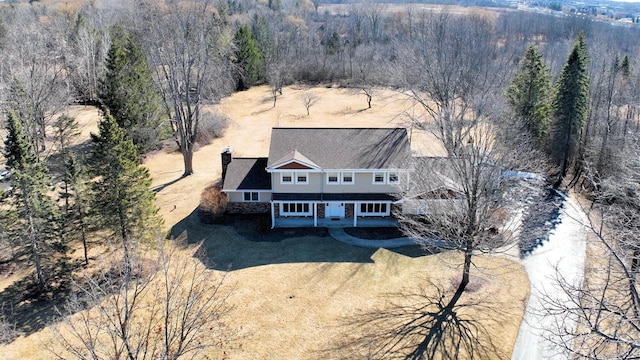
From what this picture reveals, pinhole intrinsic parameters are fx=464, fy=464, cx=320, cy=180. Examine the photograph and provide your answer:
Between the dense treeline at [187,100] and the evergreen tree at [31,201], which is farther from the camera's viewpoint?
the dense treeline at [187,100]

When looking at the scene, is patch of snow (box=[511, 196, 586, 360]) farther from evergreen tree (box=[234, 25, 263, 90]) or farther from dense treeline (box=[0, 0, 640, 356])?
evergreen tree (box=[234, 25, 263, 90])

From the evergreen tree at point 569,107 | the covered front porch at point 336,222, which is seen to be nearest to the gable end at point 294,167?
the covered front porch at point 336,222

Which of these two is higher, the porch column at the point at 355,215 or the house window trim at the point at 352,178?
the house window trim at the point at 352,178

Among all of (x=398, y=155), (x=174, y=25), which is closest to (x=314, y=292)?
(x=398, y=155)

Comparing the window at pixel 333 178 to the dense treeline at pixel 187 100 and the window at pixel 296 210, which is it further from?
the dense treeline at pixel 187 100

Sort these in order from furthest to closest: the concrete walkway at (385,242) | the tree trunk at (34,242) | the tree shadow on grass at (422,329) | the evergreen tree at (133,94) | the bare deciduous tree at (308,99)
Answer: the bare deciduous tree at (308,99)
the evergreen tree at (133,94)
the concrete walkway at (385,242)
the tree trunk at (34,242)
the tree shadow on grass at (422,329)

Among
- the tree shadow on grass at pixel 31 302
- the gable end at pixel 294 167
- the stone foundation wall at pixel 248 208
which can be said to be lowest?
the tree shadow on grass at pixel 31 302

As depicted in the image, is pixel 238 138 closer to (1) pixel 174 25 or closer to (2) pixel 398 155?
(1) pixel 174 25

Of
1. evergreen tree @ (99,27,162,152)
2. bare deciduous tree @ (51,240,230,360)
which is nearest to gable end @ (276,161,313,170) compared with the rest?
bare deciduous tree @ (51,240,230,360)
